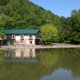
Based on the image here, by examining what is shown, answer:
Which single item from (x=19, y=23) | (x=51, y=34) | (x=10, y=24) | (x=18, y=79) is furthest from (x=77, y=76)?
(x=19, y=23)

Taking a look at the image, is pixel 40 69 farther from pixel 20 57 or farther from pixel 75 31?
pixel 75 31

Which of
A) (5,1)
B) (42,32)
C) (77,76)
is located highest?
(5,1)

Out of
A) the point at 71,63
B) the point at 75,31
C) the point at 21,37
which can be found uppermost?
the point at 75,31

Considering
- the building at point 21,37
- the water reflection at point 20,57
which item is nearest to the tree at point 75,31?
the building at point 21,37

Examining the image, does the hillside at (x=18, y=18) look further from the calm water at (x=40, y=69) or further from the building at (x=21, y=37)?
the calm water at (x=40, y=69)

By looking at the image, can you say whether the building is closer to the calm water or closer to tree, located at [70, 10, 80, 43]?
tree, located at [70, 10, 80, 43]

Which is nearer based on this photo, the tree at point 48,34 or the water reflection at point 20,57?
the water reflection at point 20,57

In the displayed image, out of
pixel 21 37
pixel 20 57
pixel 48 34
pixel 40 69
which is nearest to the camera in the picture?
pixel 40 69

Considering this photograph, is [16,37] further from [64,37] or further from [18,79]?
[18,79]

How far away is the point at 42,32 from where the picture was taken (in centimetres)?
5781

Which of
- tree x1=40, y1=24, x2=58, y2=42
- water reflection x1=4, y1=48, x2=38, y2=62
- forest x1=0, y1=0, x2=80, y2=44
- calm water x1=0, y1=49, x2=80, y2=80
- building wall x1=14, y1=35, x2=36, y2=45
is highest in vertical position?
forest x1=0, y1=0, x2=80, y2=44

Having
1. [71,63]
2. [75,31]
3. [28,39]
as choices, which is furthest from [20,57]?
[75,31]

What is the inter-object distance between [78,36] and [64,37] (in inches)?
557

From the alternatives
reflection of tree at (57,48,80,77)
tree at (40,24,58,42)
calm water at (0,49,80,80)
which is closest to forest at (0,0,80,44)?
tree at (40,24,58,42)
